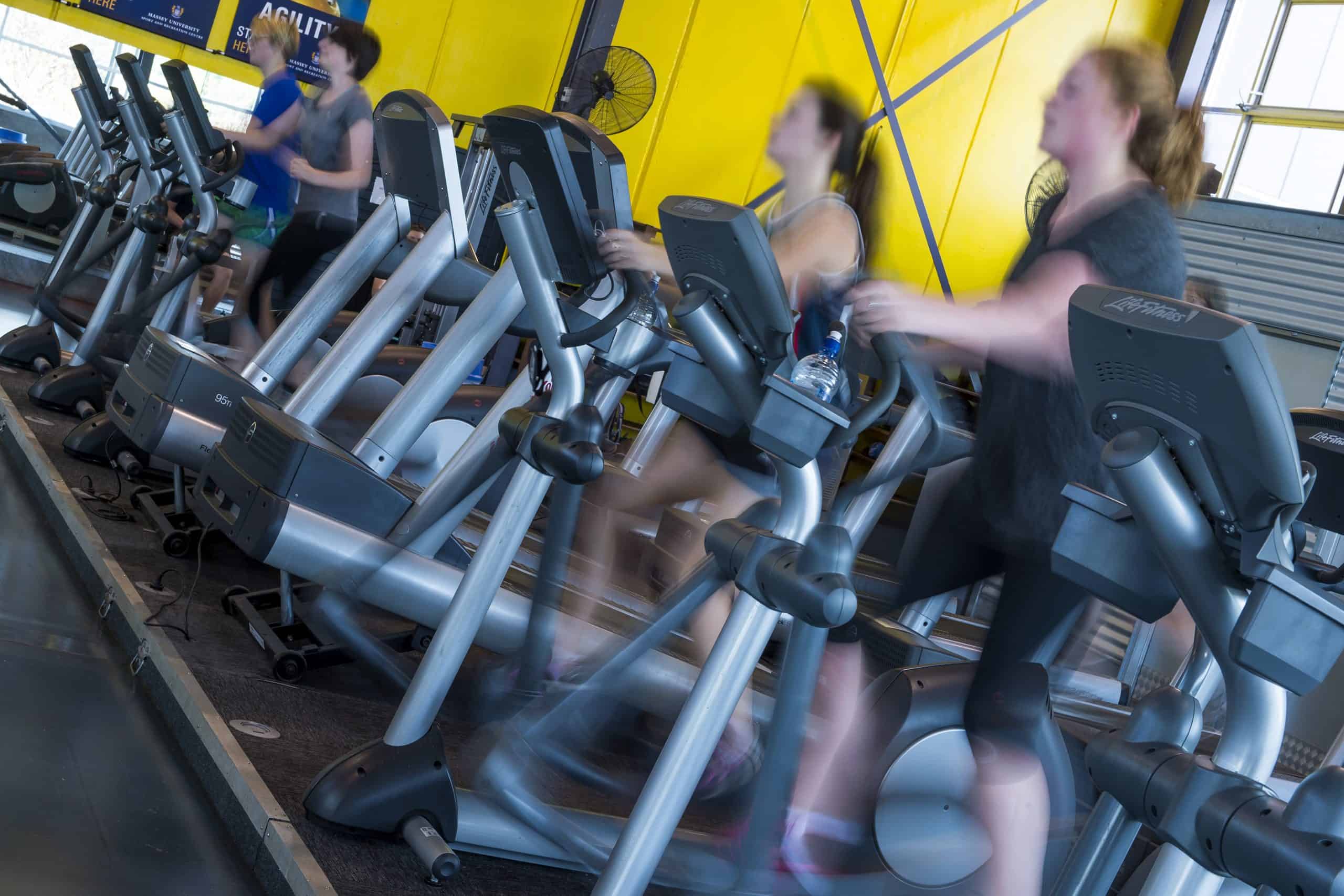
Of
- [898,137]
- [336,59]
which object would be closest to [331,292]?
[336,59]

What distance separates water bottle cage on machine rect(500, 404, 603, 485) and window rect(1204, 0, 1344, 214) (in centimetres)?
515

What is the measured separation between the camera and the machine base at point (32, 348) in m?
4.74

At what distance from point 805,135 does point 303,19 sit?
6.60m

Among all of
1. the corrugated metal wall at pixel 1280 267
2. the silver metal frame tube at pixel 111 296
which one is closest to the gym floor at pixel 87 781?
the silver metal frame tube at pixel 111 296

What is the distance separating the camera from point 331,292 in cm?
322

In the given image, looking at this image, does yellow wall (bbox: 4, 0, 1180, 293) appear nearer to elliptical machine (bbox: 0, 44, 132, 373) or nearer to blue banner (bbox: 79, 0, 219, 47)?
blue banner (bbox: 79, 0, 219, 47)

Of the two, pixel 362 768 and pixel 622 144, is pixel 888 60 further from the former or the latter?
pixel 362 768

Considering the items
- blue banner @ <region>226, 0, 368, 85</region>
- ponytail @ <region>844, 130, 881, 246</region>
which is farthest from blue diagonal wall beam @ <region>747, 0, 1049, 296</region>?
ponytail @ <region>844, 130, 881, 246</region>

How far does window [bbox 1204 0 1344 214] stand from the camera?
245 inches

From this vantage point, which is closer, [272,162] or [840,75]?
[272,162]

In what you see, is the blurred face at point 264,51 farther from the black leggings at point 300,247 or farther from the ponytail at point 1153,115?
the ponytail at point 1153,115

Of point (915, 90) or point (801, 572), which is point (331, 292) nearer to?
point (801, 572)

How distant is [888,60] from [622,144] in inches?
72.9

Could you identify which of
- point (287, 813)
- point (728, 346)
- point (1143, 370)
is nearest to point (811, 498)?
point (728, 346)
